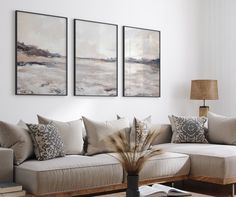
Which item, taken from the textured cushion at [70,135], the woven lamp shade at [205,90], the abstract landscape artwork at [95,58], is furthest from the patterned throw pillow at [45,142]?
the woven lamp shade at [205,90]

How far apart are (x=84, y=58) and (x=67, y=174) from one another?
2.00m

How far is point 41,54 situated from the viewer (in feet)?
16.9

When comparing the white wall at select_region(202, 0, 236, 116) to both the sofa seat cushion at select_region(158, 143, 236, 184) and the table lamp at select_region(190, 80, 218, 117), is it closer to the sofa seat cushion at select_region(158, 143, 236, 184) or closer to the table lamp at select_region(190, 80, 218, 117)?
the table lamp at select_region(190, 80, 218, 117)

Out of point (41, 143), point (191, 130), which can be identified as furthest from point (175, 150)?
point (41, 143)

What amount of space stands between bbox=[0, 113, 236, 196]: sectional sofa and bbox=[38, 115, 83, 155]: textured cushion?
0.19m

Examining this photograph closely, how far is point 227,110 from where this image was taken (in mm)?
6781

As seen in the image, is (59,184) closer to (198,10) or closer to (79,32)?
(79,32)

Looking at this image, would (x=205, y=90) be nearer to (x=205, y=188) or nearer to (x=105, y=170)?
(x=205, y=188)

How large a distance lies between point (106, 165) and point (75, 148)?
0.56m

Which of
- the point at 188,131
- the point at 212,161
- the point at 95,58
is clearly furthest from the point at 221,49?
the point at 212,161

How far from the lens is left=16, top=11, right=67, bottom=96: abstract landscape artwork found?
4988mm

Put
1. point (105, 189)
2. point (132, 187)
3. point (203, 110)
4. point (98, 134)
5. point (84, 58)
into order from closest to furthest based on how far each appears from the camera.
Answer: point (132, 187)
point (105, 189)
point (98, 134)
point (84, 58)
point (203, 110)

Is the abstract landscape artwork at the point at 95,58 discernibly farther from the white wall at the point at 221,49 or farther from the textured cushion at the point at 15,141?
the white wall at the point at 221,49

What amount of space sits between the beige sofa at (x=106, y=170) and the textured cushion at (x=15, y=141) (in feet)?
0.28
